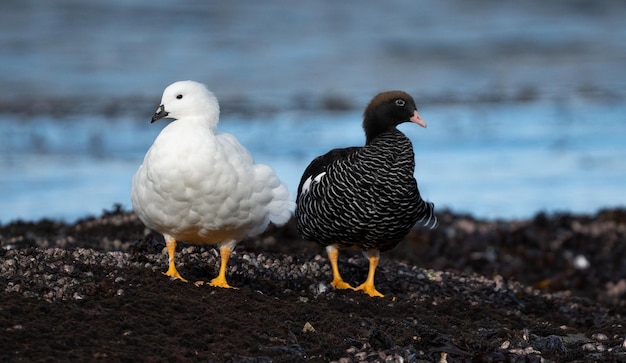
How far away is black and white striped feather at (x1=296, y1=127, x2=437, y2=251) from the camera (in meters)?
7.91

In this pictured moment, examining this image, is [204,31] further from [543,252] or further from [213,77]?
[543,252]

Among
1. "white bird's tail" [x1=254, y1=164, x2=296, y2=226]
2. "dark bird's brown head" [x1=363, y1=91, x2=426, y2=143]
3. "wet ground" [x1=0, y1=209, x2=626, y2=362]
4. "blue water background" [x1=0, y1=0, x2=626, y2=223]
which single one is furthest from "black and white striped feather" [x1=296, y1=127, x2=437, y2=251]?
"blue water background" [x1=0, y1=0, x2=626, y2=223]

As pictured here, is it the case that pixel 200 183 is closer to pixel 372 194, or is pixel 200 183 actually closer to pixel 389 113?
pixel 372 194

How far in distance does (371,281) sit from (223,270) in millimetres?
1316

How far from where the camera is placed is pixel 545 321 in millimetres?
8047

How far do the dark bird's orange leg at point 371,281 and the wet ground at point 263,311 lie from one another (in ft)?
0.61

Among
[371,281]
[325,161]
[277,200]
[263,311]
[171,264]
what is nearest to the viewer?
[263,311]

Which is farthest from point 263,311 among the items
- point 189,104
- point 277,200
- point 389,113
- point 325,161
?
point 389,113

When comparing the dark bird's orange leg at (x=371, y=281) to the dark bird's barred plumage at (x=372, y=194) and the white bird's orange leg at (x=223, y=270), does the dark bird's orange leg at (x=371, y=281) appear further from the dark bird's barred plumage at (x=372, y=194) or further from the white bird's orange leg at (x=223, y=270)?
the white bird's orange leg at (x=223, y=270)

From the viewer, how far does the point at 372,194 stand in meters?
7.90

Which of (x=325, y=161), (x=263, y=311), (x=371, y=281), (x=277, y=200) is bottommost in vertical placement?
Answer: (x=263, y=311)

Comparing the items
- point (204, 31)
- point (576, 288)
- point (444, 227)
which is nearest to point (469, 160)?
point (444, 227)

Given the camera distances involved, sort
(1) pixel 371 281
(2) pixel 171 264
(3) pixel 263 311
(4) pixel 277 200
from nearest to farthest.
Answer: (3) pixel 263 311
(2) pixel 171 264
(4) pixel 277 200
(1) pixel 371 281

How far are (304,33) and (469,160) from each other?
13.5 m
